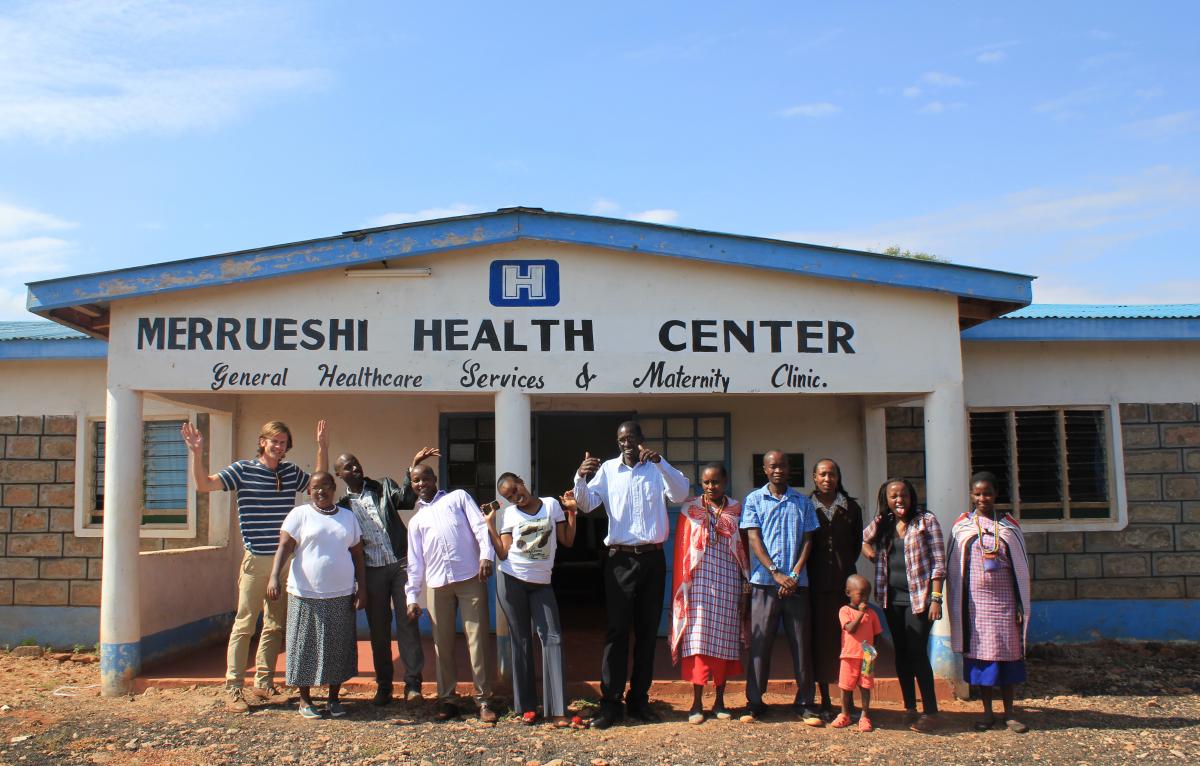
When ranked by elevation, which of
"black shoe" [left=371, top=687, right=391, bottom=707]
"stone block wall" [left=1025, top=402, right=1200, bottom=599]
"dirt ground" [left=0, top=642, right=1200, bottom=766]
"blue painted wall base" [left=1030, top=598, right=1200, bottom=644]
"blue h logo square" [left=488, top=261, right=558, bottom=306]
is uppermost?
"blue h logo square" [left=488, top=261, right=558, bottom=306]

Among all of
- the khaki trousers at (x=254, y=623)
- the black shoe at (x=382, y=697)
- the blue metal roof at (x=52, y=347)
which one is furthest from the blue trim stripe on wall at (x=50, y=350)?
the black shoe at (x=382, y=697)

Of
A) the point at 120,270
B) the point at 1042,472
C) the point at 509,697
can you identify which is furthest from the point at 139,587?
the point at 1042,472

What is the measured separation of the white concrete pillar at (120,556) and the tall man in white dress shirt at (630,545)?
10.6ft

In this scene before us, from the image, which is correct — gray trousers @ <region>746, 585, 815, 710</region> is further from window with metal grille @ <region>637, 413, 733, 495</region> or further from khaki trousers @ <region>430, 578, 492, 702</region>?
window with metal grille @ <region>637, 413, 733, 495</region>

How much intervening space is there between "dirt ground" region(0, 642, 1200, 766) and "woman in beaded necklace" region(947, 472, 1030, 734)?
0.32 meters

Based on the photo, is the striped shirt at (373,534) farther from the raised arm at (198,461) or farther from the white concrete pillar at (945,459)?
the white concrete pillar at (945,459)

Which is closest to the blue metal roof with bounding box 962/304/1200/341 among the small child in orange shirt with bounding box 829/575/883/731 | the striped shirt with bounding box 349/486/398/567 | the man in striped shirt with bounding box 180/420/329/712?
the small child in orange shirt with bounding box 829/575/883/731

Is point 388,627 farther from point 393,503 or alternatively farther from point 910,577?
point 910,577

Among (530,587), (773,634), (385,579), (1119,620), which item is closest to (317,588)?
(385,579)

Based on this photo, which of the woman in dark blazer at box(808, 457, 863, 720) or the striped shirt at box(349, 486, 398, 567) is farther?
the striped shirt at box(349, 486, 398, 567)

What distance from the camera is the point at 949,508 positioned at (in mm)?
6637

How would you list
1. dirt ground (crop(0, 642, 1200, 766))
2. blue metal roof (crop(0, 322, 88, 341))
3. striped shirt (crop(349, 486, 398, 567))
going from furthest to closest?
blue metal roof (crop(0, 322, 88, 341)) → striped shirt (crop(349, 486, 398, 567)) → dirt ground (crop(0, 642, 1200, 766))

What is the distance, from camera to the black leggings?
577 centimetres

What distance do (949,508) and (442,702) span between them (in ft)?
11.8
